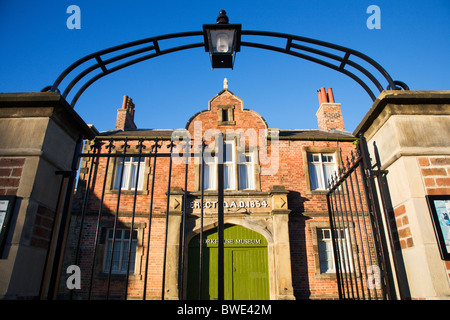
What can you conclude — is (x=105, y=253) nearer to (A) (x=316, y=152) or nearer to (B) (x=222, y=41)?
(A) (x=316, y=152)

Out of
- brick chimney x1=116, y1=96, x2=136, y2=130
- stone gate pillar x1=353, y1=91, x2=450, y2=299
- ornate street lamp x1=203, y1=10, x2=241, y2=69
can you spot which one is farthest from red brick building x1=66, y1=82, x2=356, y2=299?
stone gate pillar x1=353, y1=91, x2=450, y2=299

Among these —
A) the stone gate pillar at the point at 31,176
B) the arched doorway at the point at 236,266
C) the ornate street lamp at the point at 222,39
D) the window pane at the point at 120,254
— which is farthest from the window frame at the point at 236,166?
the stone gate pillar at the point at 31,176

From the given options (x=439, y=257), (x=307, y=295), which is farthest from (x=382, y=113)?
(x=307, y=295)

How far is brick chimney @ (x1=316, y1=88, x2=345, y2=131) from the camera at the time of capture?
50.0ft

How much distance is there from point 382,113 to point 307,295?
29.1 ft

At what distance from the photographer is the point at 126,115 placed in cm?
1551

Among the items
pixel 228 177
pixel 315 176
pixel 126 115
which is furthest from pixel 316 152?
pixel 126 115

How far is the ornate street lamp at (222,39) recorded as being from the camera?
148 inches

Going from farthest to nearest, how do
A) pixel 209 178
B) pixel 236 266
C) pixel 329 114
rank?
pixel 329 114, pixel 209 178, pixel 236 266

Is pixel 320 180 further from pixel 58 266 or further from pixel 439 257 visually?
pixel 58 266

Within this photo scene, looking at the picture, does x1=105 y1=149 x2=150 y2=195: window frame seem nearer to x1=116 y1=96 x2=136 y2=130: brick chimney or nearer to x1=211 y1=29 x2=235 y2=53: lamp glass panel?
x1=116 y1=96 x2=136 y2=130: brick chimney

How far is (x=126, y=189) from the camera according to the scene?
12.0 m

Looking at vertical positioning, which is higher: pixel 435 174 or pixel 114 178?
pixel 114 178

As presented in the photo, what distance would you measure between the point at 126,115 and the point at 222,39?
12794 millimetres
